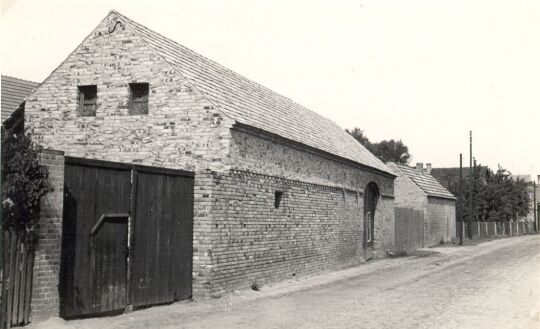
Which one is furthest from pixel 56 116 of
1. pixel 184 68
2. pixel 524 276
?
pixel 524 276

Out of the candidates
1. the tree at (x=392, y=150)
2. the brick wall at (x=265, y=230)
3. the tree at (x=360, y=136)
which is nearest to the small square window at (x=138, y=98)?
the brick wall at (x=265, y=230)

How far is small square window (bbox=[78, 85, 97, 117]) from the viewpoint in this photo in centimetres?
1360

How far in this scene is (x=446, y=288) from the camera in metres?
13.7

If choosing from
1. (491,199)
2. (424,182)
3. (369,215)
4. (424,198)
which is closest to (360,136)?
(491,199)

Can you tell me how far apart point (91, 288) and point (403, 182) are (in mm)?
29637

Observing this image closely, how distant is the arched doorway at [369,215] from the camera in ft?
75.5

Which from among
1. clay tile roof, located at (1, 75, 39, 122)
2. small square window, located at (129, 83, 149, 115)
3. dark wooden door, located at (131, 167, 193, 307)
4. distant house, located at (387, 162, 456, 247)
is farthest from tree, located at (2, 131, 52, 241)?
distant house, located at (387, 162, 456, 247)

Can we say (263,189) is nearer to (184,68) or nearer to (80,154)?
(184,68)

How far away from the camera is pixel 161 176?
11.1 metres

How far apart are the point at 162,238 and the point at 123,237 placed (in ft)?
3.49

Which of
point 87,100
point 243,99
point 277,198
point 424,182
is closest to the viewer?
point 87,100

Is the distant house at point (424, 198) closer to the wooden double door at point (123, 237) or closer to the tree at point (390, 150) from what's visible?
the wooden double door at point (123, 237)

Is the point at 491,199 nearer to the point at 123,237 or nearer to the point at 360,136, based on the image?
the point at 360,136

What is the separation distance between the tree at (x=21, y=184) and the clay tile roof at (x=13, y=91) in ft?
38.7
